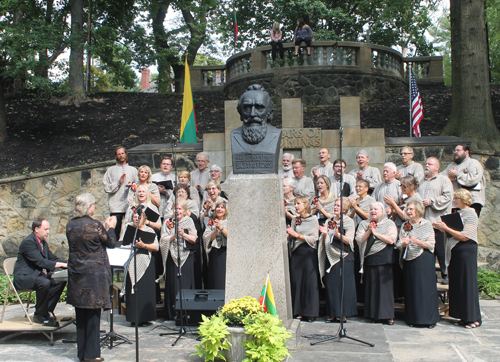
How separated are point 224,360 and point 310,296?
7.57 feet

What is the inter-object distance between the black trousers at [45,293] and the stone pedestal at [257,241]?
2400mm

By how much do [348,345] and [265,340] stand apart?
4.81 ft

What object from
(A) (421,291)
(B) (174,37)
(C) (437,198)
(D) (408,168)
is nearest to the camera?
(A) (421,291)

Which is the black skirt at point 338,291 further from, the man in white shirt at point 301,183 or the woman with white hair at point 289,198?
the man in white shirt at point 301,183

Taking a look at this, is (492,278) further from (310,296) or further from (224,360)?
(224,360)

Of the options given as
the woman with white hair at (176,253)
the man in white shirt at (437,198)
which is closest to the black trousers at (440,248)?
the man in white shirt at (437,198)

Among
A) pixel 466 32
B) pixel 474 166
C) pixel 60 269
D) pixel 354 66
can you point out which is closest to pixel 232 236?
pixel 60 269

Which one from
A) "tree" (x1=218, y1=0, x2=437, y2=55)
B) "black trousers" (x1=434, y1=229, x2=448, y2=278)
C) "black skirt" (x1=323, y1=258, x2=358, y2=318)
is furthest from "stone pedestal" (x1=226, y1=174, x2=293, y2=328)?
"tree" (x1=218, y1=0, x2=437, y2=55)

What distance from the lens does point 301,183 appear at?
949cm

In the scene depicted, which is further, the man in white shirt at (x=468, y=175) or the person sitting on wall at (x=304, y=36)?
the person sitting on wall at (x=304, y=36)

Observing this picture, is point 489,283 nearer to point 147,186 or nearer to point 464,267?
point 464,267

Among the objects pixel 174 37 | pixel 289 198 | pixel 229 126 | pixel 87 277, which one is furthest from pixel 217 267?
pixel 174 37

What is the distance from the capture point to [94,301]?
6.15 metres

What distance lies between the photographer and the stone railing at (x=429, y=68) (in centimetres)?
2012
